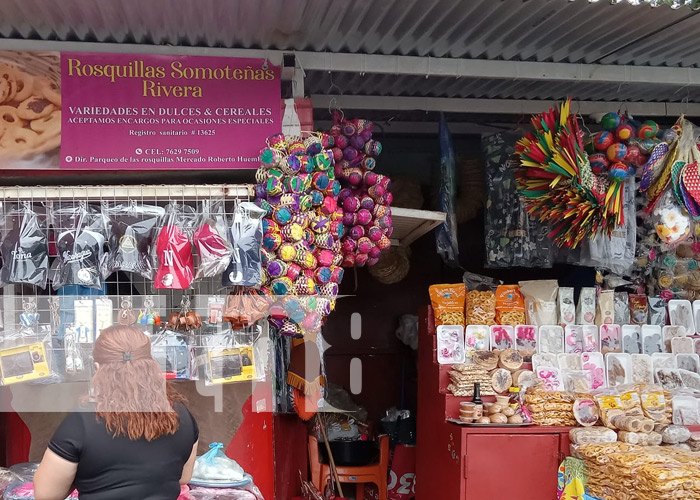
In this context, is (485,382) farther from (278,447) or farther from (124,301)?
(124,301)

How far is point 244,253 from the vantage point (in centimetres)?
334

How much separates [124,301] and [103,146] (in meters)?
0.86

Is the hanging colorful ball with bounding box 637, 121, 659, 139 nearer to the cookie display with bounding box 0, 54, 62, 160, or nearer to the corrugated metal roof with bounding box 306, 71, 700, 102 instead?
the corrugated metal roof with bounding box 306, 71, 700, 102

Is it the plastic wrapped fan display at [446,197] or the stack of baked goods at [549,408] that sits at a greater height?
the plastic wrapped fan display at [446,197]

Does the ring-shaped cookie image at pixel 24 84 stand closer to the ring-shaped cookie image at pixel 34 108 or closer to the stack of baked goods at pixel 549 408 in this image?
the ring-shaped cookie image at pixel 34 108

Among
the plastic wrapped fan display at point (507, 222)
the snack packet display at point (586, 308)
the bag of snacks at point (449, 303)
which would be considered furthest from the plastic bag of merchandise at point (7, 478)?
the snack packet display at point (586, 308)

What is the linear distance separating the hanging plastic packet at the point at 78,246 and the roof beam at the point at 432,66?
3.08ft

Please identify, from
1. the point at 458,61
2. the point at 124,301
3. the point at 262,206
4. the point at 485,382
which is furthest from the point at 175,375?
the point at 458,61

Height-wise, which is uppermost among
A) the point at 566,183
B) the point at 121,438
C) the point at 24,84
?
the point at 24,84

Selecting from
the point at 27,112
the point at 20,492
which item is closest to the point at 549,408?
the point at 20,492

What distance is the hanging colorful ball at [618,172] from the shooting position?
14.2ft

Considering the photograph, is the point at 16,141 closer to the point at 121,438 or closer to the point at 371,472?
the point at 121,438

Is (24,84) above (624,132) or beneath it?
above

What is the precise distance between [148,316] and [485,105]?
8.83 ft
